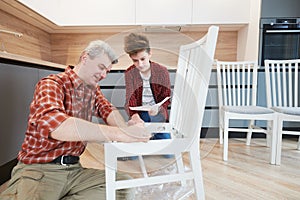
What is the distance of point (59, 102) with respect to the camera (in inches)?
32.9

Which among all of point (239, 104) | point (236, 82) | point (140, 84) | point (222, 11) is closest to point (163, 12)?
point (222, 11)

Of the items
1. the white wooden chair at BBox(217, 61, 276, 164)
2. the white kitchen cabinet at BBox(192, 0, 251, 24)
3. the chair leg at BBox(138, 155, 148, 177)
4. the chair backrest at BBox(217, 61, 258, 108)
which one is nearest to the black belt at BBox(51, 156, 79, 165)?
the chair leg at BBox(138, 155, 148, 177)

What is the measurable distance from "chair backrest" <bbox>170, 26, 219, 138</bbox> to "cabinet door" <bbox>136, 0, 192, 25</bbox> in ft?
6.58

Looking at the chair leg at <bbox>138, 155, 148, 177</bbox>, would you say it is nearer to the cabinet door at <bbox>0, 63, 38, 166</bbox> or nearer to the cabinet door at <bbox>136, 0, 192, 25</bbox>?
the cabinet door at <bbox>0, 63, 38, 166</bbox>

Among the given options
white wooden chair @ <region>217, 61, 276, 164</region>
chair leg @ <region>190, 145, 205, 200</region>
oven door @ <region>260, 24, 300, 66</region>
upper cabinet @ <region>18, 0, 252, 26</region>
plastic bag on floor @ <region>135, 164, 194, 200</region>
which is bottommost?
plastic bag on floor @ <region>135, 164, 194, 200</region>

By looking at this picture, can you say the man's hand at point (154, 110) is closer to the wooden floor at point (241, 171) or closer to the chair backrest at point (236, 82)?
the wooden floor at point (241, 171)

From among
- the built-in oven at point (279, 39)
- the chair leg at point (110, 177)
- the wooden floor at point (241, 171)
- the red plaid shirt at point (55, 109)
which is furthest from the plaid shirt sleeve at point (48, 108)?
the built-in oven at point (279, 39)

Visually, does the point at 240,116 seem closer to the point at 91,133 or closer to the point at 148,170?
the point at 148,170

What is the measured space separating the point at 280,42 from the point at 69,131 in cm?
277

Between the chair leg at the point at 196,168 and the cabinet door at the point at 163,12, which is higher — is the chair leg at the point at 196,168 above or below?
below

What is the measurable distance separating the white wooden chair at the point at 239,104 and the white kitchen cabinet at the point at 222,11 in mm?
614

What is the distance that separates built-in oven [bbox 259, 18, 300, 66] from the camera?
2.72 m

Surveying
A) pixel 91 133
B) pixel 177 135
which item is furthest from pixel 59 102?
pixel 177 135

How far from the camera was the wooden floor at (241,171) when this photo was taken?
0.96 m
